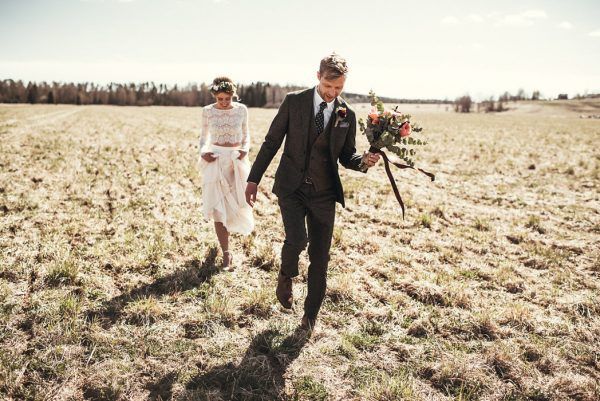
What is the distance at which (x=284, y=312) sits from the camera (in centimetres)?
453

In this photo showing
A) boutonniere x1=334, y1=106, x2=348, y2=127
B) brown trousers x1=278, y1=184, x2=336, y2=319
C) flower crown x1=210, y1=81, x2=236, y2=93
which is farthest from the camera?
flower crown x1=210, y1=81, x2=236, y2=93

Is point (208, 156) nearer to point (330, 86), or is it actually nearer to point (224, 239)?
point (224, 239)

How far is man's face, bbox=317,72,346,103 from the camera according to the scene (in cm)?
339

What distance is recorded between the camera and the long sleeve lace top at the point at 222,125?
5445mm

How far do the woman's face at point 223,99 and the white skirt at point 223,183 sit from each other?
580mm

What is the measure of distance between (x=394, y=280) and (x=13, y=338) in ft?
14.3

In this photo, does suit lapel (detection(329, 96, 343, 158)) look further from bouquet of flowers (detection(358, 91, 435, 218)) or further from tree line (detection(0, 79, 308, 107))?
tree line (detection(0, 79, 308, 107))

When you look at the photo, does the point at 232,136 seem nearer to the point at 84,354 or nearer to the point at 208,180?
the point at 208,180

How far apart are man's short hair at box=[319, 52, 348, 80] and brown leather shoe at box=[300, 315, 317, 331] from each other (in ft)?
7.92

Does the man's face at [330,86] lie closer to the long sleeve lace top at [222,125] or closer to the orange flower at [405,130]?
the orange flower at [405,130]

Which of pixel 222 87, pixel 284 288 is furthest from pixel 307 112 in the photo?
pixel 222 87

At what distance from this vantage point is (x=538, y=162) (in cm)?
1630

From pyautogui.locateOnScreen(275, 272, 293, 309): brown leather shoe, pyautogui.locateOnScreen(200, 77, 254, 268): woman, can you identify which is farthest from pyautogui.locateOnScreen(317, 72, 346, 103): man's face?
pyautogui.locateOnScreen(200, 77, 254, 268): woman

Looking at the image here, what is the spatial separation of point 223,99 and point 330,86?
Result: 233 cm
